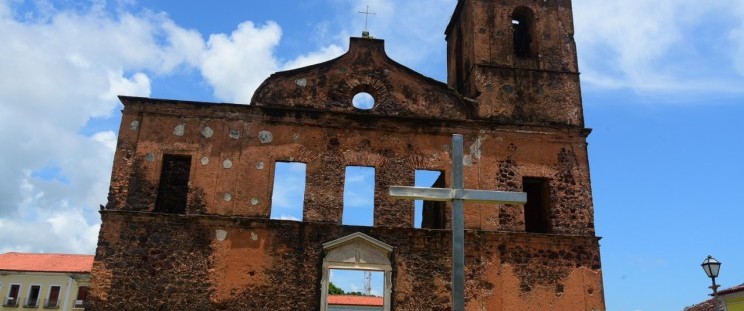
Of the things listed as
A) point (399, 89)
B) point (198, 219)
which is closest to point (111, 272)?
point (198, 219)

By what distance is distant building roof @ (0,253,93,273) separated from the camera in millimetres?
37125

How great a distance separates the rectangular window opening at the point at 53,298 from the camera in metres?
36.4

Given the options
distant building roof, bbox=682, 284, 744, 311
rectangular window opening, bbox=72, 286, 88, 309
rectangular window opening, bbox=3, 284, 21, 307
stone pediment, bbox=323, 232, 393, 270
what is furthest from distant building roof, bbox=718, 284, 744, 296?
rectangular window opening, bbox=3, 284, 21, 307

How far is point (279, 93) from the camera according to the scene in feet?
43.0

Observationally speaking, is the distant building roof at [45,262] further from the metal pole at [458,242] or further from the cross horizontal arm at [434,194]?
the metal pole at [458,242]

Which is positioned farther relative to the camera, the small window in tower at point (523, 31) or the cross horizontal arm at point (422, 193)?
the small window in tower at point (523, 31)

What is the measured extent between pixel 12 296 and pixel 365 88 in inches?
1297

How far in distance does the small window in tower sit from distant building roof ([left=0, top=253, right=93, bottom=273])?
103 ft

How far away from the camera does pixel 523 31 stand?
15.2 meters

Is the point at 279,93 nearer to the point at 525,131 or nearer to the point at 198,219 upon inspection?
the point at 198,219

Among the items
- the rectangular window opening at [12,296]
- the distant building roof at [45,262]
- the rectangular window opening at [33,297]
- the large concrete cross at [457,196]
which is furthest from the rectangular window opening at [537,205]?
the rectangular window opening at [12,296]

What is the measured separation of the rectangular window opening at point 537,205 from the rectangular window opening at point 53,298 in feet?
107

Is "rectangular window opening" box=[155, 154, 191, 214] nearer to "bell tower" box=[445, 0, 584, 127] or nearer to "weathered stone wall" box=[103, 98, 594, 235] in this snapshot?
"weathered stone wall" box=[103, 98, 594, 235]

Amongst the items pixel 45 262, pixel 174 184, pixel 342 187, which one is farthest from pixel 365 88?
pixel 45 262
